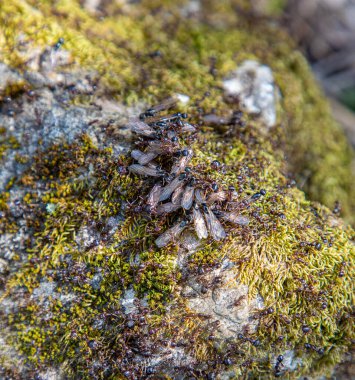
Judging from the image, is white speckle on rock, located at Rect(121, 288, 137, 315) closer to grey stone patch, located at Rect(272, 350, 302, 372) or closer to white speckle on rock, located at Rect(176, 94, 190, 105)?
grey stone patch, located at Rect(272, 350, 302, 372)

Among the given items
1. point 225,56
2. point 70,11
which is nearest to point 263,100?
point 225,56

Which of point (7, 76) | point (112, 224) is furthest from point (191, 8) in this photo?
point (112, 224)

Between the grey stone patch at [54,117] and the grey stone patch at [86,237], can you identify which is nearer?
the grey stone patch at [86,237]

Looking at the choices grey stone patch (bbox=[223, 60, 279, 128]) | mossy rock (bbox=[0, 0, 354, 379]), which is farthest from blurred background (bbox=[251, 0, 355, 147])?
mossy rock (bbox=[0, 0, 354, 379])

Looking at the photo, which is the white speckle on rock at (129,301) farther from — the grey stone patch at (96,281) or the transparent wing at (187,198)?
the transparent wing at (187,198)

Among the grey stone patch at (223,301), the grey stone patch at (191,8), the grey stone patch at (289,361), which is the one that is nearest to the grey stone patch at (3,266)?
the grey stone patch at (223,301)

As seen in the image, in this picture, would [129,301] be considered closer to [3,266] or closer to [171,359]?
[171,359]
